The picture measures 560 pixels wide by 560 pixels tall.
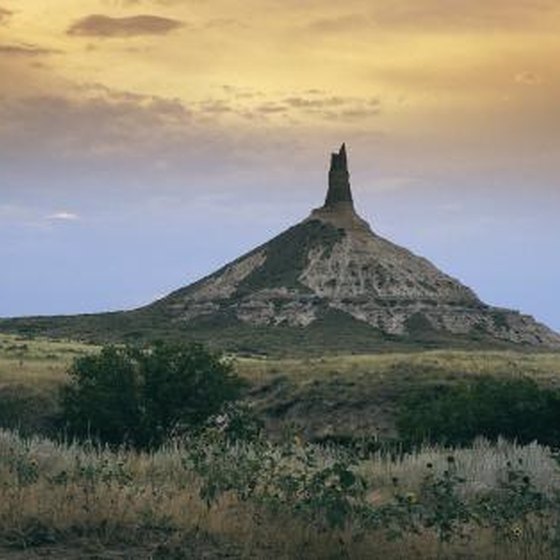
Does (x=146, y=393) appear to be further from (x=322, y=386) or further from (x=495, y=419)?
(x=322, y=386)

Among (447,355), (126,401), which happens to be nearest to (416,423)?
(126,401)

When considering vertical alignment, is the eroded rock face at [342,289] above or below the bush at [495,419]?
above

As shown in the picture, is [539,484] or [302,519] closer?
[302,519]

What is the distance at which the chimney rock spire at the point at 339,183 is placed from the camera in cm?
18212

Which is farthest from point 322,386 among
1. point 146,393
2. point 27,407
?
point 146,393

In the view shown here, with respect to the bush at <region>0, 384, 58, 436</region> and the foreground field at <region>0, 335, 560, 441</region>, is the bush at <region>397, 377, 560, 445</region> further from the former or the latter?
the bush at <region>0, 384, 58, 436</region>

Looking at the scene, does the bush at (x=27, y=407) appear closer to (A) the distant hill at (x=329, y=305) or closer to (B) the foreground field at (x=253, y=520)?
(B) the foreground field at (x=253, y=520)

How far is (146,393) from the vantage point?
36562 mm

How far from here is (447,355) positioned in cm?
6988

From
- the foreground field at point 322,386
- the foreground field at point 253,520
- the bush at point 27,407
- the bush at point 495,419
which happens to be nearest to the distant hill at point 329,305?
the foreground field at point 322,386

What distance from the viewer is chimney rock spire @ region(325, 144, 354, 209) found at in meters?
182

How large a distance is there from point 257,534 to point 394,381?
146 feet

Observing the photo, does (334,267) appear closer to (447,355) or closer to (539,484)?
(447,355)

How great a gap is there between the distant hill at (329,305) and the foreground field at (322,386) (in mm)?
57091
